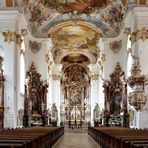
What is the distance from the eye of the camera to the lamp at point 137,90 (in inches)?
689

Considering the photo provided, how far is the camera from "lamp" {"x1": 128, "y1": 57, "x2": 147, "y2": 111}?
57.4 feet

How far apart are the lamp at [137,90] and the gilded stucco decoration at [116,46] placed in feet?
28.4

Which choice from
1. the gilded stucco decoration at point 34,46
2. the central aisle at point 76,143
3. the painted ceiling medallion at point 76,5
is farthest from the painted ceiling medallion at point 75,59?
the central aisle at point 76,143

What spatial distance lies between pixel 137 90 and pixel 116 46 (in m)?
9.32

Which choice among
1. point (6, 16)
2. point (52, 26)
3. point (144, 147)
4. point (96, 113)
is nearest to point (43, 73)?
point (52, 26)

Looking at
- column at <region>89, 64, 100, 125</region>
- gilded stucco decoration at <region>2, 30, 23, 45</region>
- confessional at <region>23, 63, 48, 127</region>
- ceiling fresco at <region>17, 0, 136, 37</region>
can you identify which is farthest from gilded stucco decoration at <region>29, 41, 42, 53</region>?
column at <region>89, 64, 100, 125</region>

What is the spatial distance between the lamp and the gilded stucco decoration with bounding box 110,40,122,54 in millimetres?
8645

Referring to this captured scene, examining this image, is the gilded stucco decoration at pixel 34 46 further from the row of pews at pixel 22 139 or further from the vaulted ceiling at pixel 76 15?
the row of pews at pixel 22 139

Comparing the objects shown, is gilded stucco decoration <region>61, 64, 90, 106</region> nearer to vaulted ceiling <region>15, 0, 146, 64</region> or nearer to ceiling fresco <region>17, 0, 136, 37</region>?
vaulted ceiling <region>15, 0, 146, 64</region>

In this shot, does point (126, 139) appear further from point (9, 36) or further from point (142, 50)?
point (9, 36)

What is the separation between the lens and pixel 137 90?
1773 centimetres

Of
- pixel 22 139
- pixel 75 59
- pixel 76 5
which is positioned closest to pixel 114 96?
pixel 76 5

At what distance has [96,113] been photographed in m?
36.6

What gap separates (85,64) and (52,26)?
14.5m
